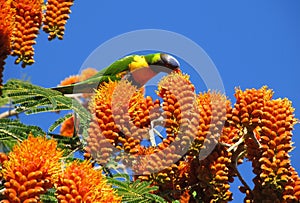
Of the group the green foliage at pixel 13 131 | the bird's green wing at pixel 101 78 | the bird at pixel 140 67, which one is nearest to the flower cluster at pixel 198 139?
the green foliage at pixel 13 131

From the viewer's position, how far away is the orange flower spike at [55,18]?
92.5 inches

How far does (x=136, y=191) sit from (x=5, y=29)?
623 millimetres

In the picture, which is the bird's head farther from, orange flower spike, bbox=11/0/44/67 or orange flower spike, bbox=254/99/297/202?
orange flower spike, bbox=254/99/297/202

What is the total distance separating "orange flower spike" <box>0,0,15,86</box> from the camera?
191 cm

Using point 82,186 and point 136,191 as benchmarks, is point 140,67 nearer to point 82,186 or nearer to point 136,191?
point 136,191

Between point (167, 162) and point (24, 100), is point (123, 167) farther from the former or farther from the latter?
point (24, 100)

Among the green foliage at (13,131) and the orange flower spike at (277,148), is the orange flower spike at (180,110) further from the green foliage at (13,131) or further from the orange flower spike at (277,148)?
the green foliage at (13,131)

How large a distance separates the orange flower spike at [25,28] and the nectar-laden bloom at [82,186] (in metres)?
0.70

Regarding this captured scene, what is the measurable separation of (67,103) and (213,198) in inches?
25.2

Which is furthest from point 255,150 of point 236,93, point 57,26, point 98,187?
point 57,26

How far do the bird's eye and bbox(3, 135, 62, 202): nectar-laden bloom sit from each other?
2148 millimetres

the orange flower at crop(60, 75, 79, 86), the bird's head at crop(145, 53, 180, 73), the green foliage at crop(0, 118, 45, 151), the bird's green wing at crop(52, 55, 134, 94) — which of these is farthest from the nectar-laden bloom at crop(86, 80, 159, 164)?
the orange flower at crop(60, 75, 79, 86)

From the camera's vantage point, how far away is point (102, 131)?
6.43 feet

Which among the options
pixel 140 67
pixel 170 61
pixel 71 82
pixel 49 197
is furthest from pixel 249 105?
pixel 71 82
